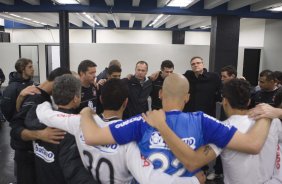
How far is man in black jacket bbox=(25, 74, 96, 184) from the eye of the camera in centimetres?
141

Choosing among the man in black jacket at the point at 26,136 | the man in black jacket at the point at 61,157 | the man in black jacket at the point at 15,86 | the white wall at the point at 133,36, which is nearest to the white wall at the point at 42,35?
the white wall at the point at 133,36

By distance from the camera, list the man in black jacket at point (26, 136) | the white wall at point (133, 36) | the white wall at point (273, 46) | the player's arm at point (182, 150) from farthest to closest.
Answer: the white wall at point (133, 36) → the white wall at point (273, 46) → the man in black jacket at point (26, 136) → the player's arm at point (182, 150)

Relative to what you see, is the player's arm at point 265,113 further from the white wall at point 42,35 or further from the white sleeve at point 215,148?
the white wall at point 42,35

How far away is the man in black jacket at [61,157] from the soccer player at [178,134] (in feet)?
0.73

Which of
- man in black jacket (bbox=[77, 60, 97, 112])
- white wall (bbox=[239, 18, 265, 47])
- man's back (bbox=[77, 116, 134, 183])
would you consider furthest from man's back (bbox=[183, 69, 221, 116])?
white wall (bbox=[239, 18, 265, 47])

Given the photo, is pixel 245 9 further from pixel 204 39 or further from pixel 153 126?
pixel 204 39

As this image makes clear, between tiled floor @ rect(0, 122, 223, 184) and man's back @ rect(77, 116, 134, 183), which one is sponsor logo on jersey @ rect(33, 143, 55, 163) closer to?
man's back @ rect(77, 116, 134, 183)

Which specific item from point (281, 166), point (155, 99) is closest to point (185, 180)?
point (281, 166)

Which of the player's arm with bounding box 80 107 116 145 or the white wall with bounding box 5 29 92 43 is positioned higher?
the white wall with bounding box 5 29 92 43

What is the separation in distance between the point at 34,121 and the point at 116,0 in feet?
18.2

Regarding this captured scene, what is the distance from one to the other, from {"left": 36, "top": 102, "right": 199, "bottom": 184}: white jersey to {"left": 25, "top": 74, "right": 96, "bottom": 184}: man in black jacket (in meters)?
0.05

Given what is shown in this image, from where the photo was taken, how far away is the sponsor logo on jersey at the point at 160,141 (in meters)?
1.25

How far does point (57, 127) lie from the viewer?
144 cm

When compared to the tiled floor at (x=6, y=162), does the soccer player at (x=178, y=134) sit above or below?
above
